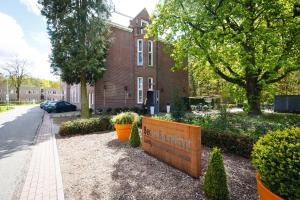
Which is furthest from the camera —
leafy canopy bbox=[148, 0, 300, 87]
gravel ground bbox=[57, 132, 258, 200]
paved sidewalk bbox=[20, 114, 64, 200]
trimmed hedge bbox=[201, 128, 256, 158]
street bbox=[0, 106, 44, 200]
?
leafy canopy bbox=[148, 0, 300, 87]

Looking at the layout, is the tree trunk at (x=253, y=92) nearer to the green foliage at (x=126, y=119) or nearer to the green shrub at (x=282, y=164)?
the green foliage at (x=126, y=119)

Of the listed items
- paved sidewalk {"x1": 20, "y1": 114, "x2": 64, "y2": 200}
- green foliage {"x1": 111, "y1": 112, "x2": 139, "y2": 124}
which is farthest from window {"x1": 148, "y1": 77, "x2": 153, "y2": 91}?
paved sidewalk {"x1": 20, "y1": 114, "x2": 64, "y2": 200}

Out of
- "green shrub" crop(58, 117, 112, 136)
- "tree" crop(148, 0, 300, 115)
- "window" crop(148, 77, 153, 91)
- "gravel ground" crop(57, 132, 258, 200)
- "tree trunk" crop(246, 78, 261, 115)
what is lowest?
"gravel ground" crop(57, 132, 258, 200)

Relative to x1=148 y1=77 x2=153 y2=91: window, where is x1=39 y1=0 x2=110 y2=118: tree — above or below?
above

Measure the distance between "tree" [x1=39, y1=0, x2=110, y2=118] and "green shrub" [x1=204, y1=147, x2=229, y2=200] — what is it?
1474 cm

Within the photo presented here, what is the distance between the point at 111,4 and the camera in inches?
729

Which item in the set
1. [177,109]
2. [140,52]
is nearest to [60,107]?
[140,52]

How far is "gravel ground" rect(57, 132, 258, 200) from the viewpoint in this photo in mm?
4281

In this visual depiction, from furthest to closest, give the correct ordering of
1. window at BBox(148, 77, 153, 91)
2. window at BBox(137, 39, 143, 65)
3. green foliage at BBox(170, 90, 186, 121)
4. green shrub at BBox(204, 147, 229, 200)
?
window at BBox(148, 77, 153, 91) < window at BBox(137, 39, 143, 65) < green foliage at BBox(170, 90, 186, 121) < green shrub at BBox(204, 147, 229, 200)

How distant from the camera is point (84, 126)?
36.9 feet

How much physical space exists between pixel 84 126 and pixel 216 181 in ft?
29.0

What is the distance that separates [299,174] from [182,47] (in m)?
12.4

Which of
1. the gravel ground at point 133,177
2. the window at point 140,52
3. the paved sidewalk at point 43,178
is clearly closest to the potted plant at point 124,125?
the gravel ground at point 133,177

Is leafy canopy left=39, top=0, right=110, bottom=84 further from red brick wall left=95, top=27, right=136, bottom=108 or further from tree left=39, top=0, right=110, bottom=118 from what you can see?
red brick wall left=95, top=27, right=136, bottom=108
